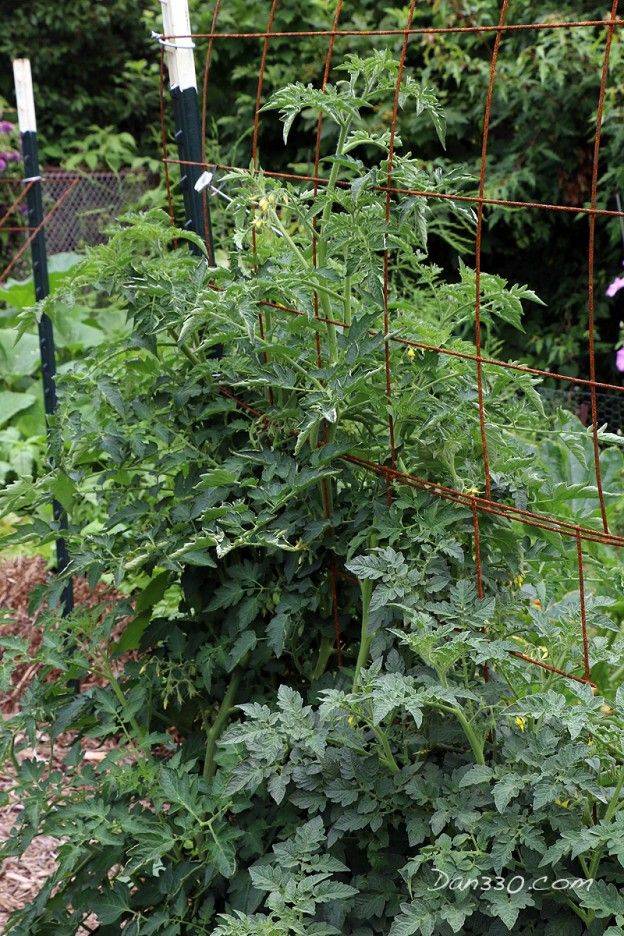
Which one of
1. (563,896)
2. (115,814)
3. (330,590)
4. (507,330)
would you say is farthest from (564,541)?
(507,330)

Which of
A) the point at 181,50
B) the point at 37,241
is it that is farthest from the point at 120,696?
the point at 37,241

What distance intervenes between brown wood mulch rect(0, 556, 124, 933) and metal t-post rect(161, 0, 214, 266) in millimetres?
917

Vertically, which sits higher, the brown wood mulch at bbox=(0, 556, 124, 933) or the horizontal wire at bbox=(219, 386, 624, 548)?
the horizontal wire at bbox=(219, 386, 624, 548)

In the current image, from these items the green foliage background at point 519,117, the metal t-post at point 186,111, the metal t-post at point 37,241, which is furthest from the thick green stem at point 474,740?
the green foliage background at point 519,117

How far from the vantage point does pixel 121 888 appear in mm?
1920

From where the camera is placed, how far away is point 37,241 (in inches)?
133

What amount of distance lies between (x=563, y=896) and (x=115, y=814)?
781 millimetres

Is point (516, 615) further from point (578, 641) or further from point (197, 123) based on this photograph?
point (197, 123)

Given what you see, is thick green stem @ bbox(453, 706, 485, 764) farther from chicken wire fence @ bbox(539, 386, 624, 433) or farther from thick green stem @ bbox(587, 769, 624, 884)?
chicken wire fence @ bbox(539, 386, 624, 433)

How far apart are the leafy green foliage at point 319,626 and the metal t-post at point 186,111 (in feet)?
0.75

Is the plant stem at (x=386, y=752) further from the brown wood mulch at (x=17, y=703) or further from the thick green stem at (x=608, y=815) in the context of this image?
the brown wood mulch at (x=17, y=703)

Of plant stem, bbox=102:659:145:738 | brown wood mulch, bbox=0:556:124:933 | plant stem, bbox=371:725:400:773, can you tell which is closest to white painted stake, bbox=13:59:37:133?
brown wood mulch, bbox=0:556:124:933

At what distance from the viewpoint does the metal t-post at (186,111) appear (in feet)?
8.17

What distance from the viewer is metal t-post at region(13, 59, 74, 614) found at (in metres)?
3.32
